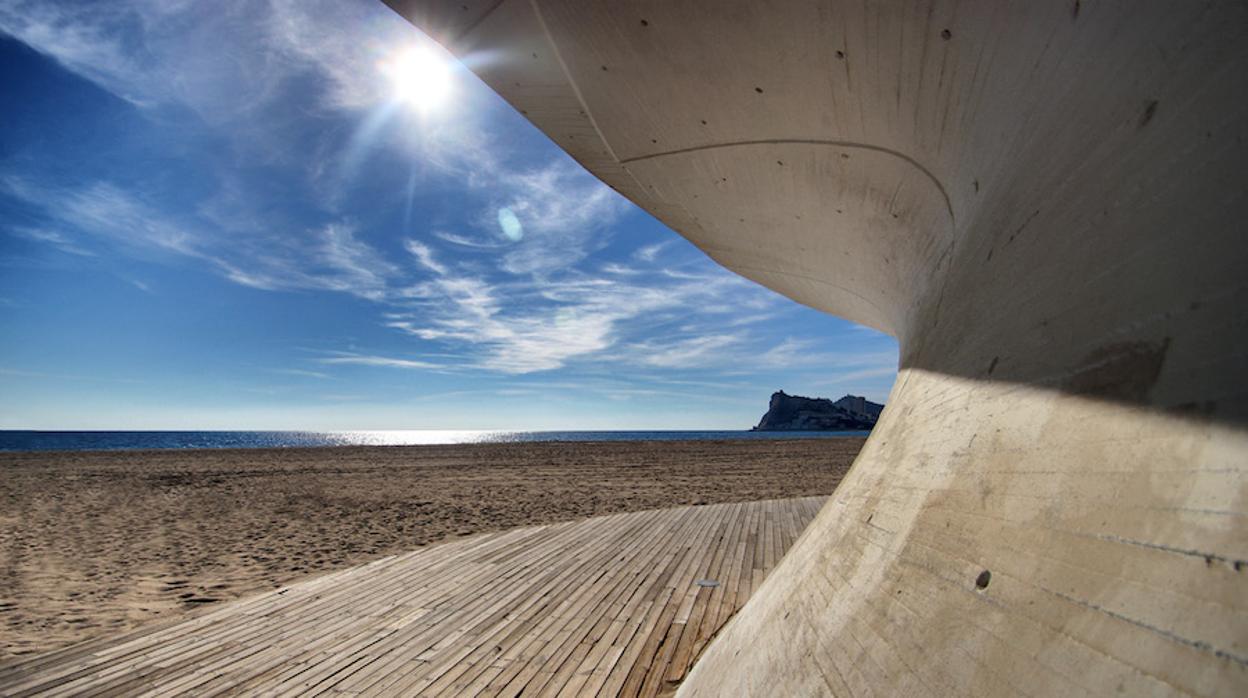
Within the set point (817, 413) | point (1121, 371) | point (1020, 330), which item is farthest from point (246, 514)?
point (817, 413)

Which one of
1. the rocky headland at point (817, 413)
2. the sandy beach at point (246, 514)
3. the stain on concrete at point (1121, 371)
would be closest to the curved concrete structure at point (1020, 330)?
the stain on concrete at point (1121, 371)

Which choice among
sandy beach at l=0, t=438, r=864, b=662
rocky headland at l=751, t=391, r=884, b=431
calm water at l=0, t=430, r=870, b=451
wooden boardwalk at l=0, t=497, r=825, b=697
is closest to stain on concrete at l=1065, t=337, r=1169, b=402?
wooden boardwalk at l=0, t=497, r=825, b=697

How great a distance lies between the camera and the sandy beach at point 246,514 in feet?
22.3

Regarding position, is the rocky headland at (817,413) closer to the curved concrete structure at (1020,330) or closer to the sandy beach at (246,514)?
the sandy beach at (246,514)

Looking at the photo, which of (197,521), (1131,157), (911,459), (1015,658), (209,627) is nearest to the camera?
(1015,658)

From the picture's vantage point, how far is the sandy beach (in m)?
6.80

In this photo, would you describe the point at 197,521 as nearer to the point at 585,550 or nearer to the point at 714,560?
the point at 585,550

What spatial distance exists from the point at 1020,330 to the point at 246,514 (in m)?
16.5

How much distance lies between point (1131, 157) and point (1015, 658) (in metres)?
1.19

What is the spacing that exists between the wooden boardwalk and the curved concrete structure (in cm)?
109

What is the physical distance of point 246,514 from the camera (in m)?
13.9

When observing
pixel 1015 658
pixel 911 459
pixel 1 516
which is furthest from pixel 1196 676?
pixel 1 516

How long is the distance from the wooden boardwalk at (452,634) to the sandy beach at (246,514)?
3.97 feet

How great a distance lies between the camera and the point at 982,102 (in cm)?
238
